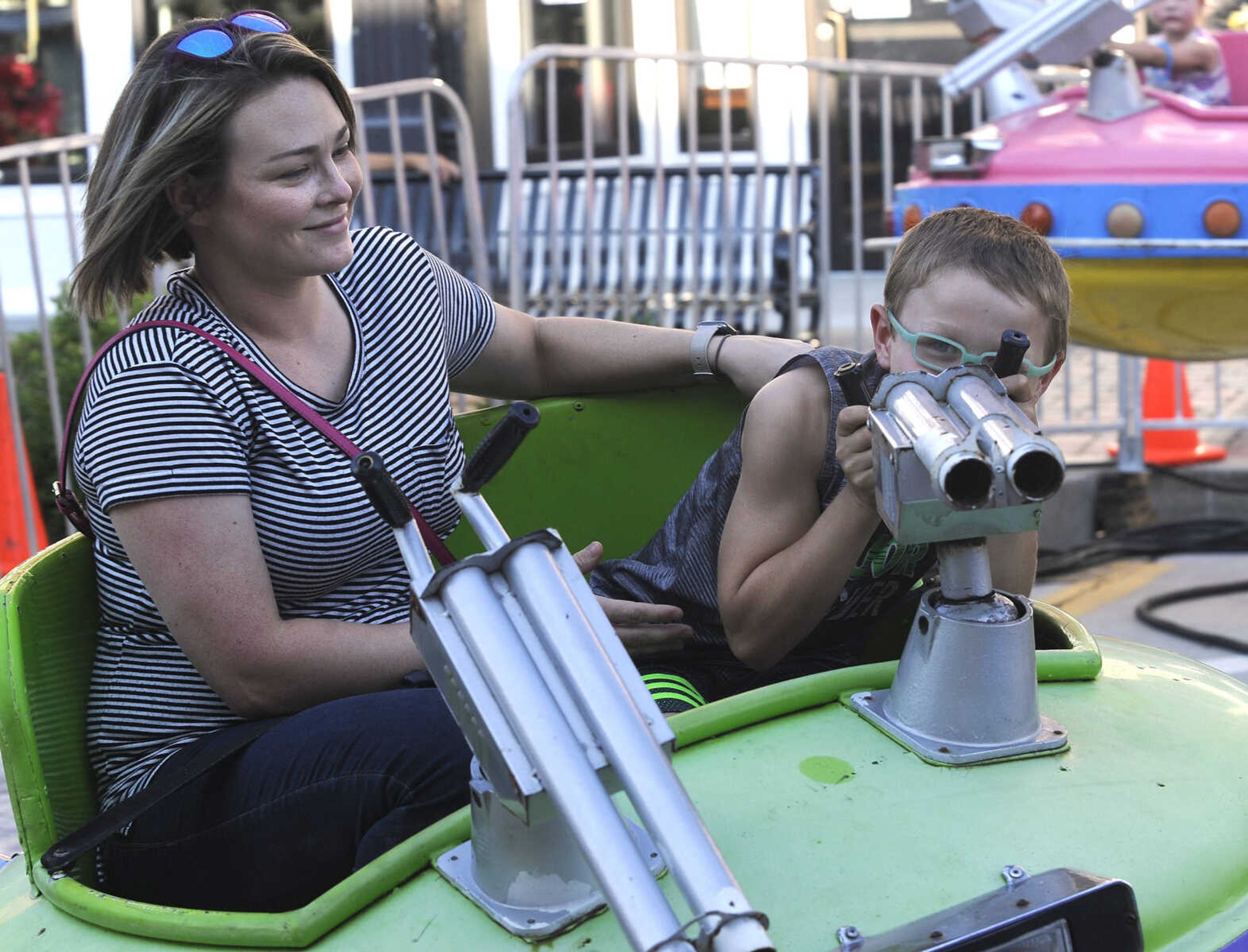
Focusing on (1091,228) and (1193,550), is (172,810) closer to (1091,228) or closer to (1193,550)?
(1091,228)

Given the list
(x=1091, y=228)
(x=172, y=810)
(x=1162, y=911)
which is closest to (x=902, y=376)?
(x=1162, y=911)

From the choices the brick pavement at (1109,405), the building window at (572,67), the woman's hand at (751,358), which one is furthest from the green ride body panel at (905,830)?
the building window at (572,67)

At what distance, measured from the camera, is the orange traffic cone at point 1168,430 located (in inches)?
196

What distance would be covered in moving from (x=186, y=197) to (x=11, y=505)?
2.75 m

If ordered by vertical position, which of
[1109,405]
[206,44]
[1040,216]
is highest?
[206,44]

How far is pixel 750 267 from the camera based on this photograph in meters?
5.70

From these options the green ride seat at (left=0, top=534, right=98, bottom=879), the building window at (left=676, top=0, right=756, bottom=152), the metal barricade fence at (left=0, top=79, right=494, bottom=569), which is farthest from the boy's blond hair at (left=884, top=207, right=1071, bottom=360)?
the building window at (left=676, top=0, right=756, bottom=152)

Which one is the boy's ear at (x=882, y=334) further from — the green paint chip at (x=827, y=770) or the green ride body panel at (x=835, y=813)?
the green paint chip at (x=827, y=770)

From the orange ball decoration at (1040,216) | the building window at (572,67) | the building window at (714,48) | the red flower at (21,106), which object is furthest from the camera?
the building window at (714,48)

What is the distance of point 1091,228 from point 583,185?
3134 millimetres

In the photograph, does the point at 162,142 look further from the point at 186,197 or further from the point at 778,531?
the point at 778,531

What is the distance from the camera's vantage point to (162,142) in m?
1.53

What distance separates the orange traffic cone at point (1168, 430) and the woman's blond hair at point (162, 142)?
3.97 m

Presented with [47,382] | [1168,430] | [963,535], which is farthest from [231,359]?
[1168,430]
